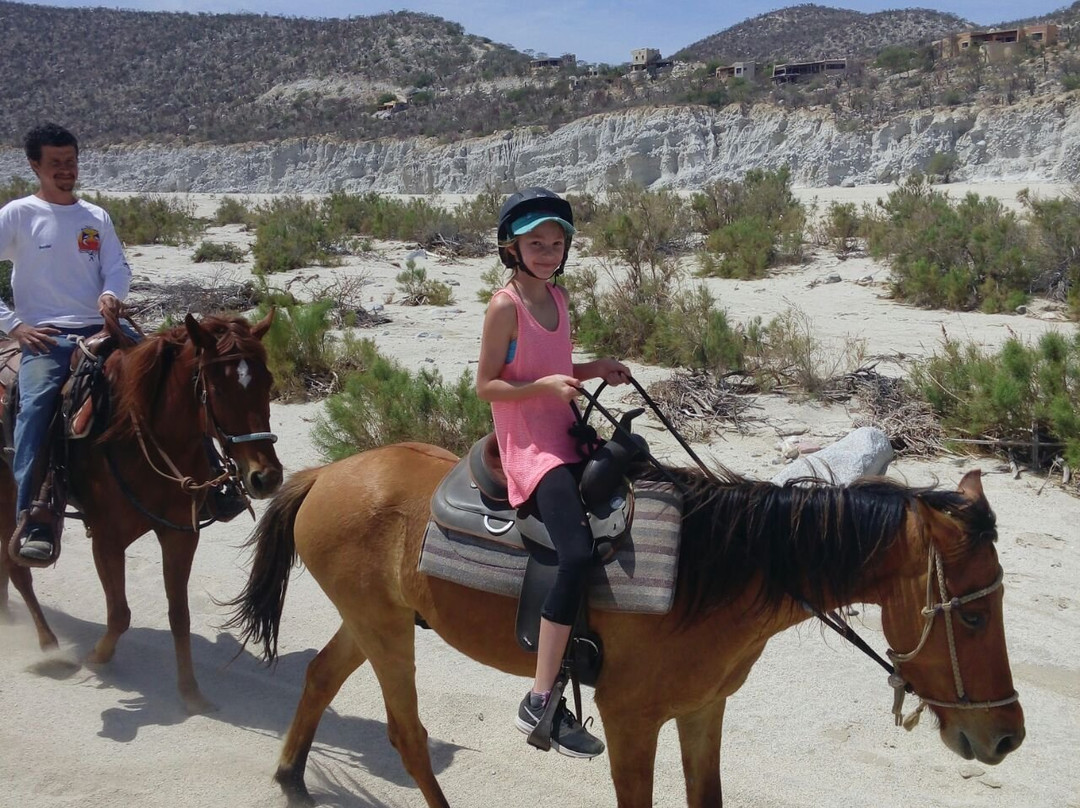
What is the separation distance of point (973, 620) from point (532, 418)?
140 centimetres

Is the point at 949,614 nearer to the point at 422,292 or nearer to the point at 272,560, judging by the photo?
the point at 272,560

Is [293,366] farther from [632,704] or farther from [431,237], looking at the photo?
[431,237]

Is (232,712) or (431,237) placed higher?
(431,237)

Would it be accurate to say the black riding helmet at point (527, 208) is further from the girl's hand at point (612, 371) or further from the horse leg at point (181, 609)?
the horse leg at point (181, 609)

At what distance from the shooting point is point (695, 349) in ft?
30.8

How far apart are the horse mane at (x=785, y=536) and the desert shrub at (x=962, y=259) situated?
10532 millimetres

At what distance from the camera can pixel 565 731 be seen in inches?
115

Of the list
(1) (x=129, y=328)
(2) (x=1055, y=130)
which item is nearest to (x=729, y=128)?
A: (2) (x=1055, y=130)

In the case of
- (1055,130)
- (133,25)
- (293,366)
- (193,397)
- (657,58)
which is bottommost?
(293,366)

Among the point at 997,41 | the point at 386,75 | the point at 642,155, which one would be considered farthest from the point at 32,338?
the point at 386,75

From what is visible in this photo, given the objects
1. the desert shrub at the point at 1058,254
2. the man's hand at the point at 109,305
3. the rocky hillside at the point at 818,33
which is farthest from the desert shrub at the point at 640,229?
the rocky hillside at the point at 818,33

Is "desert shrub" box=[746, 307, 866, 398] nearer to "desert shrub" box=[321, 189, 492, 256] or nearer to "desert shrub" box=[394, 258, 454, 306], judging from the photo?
"desert shrub" box=[394, 258, 454, 306]

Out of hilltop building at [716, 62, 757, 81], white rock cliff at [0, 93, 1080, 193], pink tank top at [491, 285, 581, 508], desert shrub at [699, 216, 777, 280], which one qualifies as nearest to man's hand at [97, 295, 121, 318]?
pink tank top at [491, 285, 581, 508]

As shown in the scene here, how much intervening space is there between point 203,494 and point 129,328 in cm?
112
